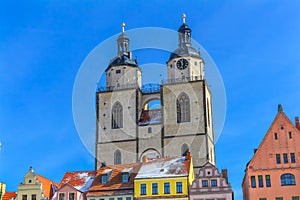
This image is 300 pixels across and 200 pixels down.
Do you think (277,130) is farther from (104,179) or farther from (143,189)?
(104,179)

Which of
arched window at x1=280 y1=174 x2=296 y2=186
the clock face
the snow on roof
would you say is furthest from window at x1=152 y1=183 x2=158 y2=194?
the clock face

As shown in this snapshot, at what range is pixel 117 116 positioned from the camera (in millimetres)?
99938

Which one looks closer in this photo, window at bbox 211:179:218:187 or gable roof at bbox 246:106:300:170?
window at bbox 211:179:218:187

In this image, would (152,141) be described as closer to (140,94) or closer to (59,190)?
(140,94)

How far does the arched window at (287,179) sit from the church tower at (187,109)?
25.9 m

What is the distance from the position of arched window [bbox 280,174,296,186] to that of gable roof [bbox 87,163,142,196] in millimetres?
17893

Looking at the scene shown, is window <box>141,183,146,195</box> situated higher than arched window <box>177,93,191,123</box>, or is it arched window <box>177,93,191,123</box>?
arched window <box>177,93,191,123</box>

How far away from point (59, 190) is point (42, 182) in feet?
17.9

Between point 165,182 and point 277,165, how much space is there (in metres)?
13.3

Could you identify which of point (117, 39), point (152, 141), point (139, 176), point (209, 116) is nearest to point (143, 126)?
point (152, 141)

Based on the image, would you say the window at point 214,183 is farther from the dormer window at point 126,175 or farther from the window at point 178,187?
the dormer window at point 126,175

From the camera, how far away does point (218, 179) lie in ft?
219

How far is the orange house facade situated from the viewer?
217ft

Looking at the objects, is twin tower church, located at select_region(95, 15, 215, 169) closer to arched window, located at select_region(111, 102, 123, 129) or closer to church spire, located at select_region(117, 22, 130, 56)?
arched window, located at select_region(111, 102, 123, 129)
